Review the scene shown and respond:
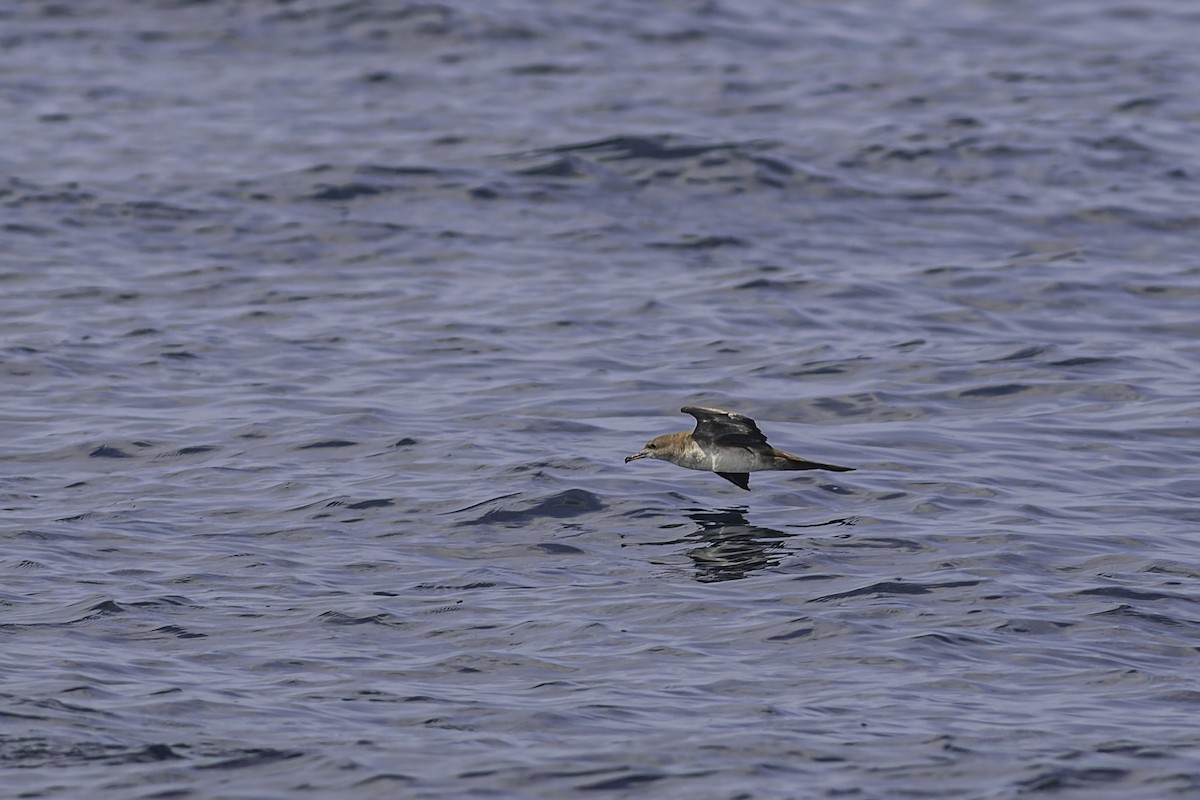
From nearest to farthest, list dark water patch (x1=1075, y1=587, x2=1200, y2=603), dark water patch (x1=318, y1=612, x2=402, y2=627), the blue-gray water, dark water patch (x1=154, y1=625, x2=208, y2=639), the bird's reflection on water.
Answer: the blue-gray water, dark water patch (x1=154, y1=625, x2=208, y2=639), dark water patch (x1=318, y1=612, x2=402, y2=627), dark water patch (x1=1075, y1=587, x2=1200, y2=603), the bird's reflection on water

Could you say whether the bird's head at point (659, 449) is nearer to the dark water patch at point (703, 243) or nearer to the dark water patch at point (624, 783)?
the dark water patch at point (624, 783)

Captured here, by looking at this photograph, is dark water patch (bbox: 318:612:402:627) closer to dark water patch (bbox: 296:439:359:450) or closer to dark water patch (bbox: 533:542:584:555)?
dark water patch (bbox: 533:542:584:555)

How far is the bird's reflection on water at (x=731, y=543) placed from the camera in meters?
14.8

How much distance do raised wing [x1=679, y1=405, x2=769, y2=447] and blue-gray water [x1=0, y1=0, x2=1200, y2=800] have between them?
78 centimetres

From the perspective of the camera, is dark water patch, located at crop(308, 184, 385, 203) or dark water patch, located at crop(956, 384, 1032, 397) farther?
dark water patch, located at crop(308, 184, 385, 203)

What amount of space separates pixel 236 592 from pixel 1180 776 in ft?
24.3

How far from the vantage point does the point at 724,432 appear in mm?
16000

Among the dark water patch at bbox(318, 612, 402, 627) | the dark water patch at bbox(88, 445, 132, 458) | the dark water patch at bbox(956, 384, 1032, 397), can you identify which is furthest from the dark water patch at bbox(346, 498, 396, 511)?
the dark water patch at bbox(956, 384, 1032, 397)

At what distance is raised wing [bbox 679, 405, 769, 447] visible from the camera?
15.7 meters

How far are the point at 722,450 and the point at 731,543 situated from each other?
40.8 inches

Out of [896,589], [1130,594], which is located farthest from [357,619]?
[1130,594]

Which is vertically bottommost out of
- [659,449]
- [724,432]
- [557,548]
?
[557,548]

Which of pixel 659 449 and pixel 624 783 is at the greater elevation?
pixel 659 449

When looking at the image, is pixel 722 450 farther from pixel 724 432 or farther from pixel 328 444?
pixel 328 444
